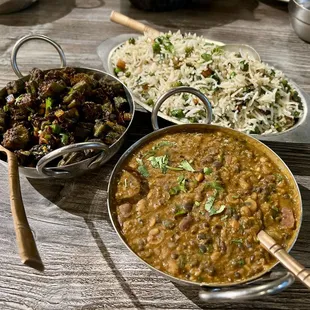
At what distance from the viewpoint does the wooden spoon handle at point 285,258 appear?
3.59 ft

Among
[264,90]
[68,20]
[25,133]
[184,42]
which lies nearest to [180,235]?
[25,133]

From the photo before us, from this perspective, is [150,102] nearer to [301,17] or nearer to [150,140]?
[150,140]

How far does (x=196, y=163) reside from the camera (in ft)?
5.23

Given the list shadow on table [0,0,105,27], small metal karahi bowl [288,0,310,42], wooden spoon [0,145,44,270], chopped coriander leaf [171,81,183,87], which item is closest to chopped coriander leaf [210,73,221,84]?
chopped coriander leaf [171,81,183,87]

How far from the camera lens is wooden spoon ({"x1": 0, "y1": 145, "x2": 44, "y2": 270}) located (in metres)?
1.07

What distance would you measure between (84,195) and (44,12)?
2136 millimetres

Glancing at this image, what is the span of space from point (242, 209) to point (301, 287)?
1.22 ft

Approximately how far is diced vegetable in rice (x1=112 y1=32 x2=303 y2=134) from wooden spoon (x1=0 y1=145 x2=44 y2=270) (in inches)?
35.3

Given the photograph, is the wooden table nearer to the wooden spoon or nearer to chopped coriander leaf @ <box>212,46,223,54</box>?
the wooden spoon

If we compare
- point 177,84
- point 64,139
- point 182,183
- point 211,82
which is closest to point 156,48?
point 177,84

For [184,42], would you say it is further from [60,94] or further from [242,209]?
[242,209]

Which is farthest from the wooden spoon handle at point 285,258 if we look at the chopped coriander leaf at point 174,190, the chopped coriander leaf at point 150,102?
the chopped coriander leaf at point 150,102

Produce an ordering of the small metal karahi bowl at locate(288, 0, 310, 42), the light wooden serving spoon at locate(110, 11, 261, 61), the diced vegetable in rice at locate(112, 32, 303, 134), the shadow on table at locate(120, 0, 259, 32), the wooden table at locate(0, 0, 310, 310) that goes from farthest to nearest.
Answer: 1. the shadow on table at locate(120, 0, 259, 32)
2. the small metal karahi bowl at locate(288, 0, 310, 42)
3. the light wooden serving spoon at locate(110, 11, 261, 61)
4. the diced vegetable in rice at locate(112, 32, 303, 134)
5. the wooden table at locate(0, 0, 310, 310)

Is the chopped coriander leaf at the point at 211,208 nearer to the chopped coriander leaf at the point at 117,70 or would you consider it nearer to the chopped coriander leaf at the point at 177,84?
the chopped coriander leaf at the point at 177,84
